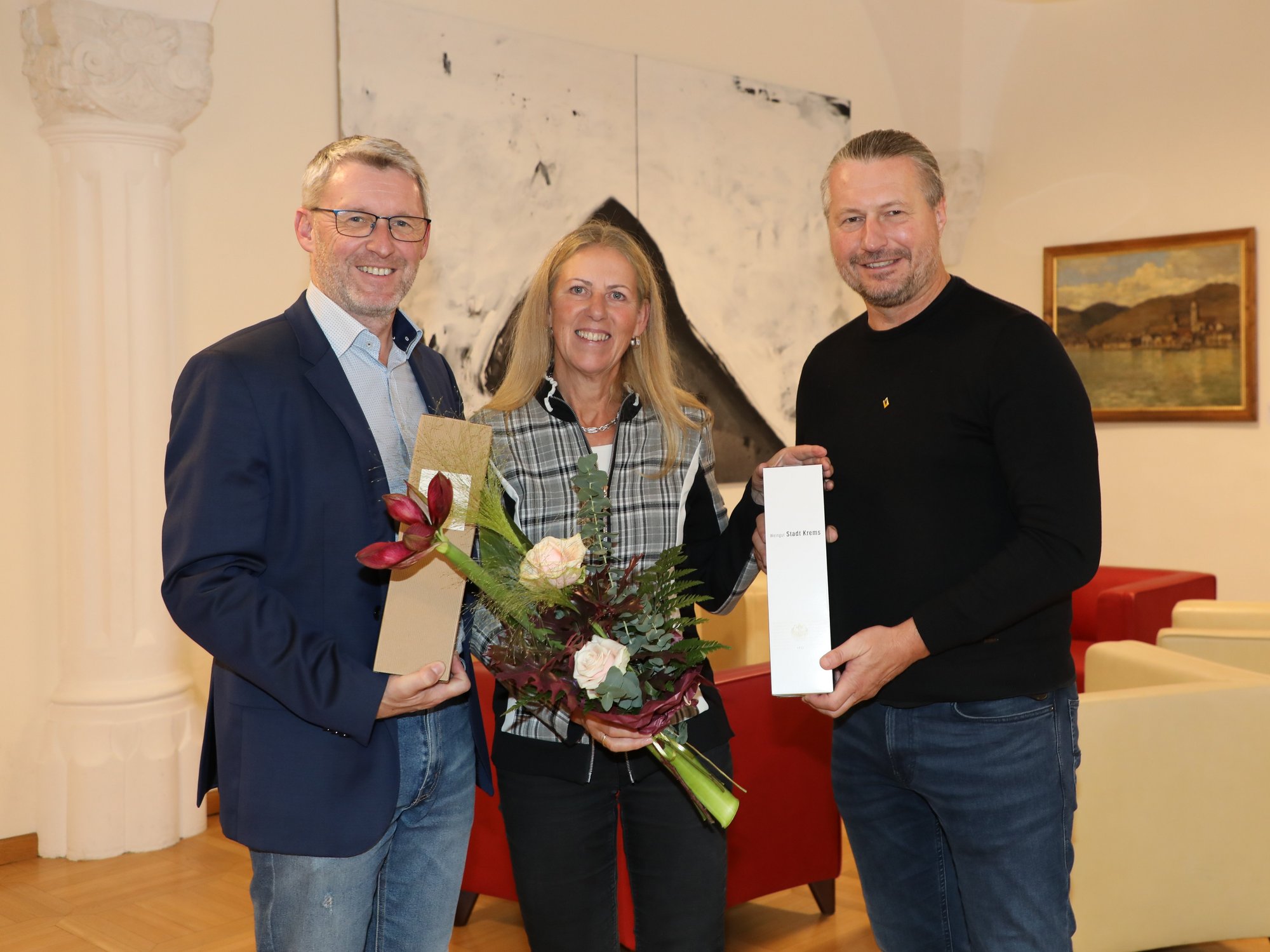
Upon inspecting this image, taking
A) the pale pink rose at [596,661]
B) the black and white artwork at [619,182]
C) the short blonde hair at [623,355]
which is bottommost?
the pale pink rose at [596,661]

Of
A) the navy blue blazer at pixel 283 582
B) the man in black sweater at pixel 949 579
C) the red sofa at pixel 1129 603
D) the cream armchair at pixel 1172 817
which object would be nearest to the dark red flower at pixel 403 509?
the navy blue blazer at pixel 283 582

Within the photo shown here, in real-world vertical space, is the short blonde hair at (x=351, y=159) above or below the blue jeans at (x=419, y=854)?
above

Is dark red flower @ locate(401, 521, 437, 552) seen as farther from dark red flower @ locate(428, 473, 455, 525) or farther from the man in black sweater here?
the man in black sweater

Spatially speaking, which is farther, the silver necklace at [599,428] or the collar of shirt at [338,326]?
the silver necklace at [599,428]

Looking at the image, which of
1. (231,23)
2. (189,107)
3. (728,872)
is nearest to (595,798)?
(728,872)

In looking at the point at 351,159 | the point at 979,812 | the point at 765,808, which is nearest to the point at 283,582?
the point at 351,159

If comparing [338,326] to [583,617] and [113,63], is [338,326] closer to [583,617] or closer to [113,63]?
[583,617]

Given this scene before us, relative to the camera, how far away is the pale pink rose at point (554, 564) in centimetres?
171

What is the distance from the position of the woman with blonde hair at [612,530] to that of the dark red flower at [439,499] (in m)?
0.42

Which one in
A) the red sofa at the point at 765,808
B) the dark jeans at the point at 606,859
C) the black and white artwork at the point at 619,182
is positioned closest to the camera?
the dark jeans at the point at 606,859

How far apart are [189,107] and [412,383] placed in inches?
117

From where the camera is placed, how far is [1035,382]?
1.88 metres

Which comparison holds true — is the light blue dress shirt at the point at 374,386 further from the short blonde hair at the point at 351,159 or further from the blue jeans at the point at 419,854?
the blue jeans at the point at 419,854

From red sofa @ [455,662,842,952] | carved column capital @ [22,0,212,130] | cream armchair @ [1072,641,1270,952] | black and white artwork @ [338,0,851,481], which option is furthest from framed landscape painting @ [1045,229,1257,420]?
carved column capital @ [22,0,212,130]
